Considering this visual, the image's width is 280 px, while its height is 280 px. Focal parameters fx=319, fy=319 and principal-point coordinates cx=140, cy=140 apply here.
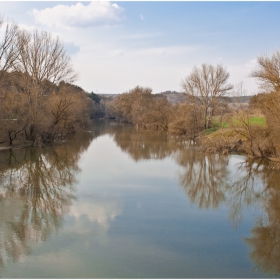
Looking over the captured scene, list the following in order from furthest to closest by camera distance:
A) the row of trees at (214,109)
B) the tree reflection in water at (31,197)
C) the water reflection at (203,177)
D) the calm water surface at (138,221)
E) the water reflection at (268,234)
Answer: the row of trees at (214,109) < the water reflection at (203,177) < the tree reflection in water at (31,197) < the water reflection at (268,234) < the calm water surface at (138,221)

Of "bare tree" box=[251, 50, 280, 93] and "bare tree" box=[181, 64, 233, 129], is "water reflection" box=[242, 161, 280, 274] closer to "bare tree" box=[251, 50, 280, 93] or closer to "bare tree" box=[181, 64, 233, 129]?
"bare tree" box=[251, 50, 280, 93]

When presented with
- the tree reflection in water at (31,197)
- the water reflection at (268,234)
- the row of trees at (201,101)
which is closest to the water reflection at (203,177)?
the water reflection at (268,234)

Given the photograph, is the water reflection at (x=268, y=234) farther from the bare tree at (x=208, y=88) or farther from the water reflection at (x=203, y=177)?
the bare tree at (x=208, y=88)

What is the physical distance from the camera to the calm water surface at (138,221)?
6.22 m

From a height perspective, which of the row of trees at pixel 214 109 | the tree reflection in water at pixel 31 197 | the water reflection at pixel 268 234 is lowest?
the water reflection at pixel 268 234

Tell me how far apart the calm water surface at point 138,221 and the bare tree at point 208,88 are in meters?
15.8

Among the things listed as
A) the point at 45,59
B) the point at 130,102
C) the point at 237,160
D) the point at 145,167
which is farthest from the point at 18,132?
the point at 130,102

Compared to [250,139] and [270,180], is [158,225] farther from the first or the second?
[250,139]

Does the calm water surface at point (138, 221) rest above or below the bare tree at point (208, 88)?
below

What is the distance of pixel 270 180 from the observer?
44.1 feet

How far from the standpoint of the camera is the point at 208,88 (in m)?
31.2

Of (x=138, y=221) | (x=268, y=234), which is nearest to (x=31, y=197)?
(x=138, y=221)

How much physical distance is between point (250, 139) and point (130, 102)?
36.9 m

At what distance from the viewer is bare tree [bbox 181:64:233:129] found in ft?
101
